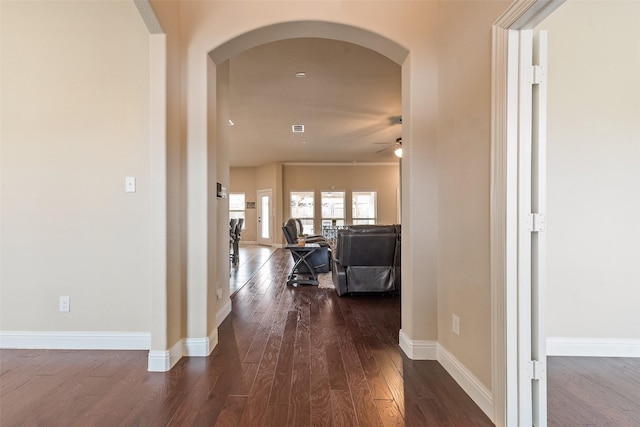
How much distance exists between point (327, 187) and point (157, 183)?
28.0 ft

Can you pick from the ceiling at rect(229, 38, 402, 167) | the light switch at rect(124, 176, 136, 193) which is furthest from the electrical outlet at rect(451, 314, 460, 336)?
the ceiling at rect(229, 38, 402, 167)

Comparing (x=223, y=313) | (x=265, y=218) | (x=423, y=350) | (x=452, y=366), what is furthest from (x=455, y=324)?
(x=265, y=218)

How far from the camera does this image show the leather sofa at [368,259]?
3969 millimetres

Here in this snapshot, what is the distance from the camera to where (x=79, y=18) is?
8.03ft

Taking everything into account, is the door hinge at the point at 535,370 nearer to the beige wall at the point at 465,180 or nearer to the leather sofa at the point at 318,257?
the beige wall at the point at 465,180

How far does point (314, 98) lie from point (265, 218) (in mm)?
6918

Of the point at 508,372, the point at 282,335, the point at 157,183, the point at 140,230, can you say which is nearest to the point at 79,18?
the point at 157,183

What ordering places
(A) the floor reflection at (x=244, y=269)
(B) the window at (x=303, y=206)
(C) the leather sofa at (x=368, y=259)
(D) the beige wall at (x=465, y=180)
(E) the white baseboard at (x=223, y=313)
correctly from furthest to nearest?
(B) the window at (x=303, y=206) < (A) the floor reflection at (x=244, y=269) < (C) the leather sofa at (x=368, y=259) < (E) the white baseboard at (x=223, y=313) < (D) the beige wall at (x=465, y=180)

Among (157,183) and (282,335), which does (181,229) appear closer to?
(157,183)

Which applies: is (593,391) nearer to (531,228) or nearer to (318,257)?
(531,228)

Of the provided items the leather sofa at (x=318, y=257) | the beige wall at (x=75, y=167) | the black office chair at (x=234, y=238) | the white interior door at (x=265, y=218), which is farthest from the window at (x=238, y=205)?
the beige wall at (x=75, y=167)

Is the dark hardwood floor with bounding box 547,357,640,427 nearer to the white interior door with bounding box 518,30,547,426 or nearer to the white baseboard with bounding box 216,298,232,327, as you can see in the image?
the white interior door with bounding box 518,30,547,426

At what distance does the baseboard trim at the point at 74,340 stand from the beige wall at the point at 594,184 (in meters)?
3.26

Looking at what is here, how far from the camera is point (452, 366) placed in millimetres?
2068
